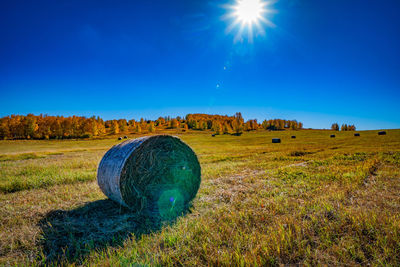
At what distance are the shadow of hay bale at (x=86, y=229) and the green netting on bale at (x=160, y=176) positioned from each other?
488 mm

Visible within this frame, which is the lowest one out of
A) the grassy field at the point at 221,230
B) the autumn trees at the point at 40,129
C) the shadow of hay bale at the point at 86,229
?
the shadow of hay bale at the point at 86,229

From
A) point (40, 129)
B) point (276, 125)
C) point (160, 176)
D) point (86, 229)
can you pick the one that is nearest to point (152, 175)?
point (160, 176)

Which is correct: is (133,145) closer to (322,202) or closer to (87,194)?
(87,194)

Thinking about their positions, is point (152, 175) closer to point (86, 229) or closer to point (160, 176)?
point (160, 176)

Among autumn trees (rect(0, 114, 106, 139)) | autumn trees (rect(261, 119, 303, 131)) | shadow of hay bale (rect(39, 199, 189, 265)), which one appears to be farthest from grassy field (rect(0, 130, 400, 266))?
autumn trees (rect(261, 119, 303, 131))

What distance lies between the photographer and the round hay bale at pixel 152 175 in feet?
16.0

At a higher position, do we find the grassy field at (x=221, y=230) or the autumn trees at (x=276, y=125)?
the autumn trees at (x=276, y=125)

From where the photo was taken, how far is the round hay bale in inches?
192

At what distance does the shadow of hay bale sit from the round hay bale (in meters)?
0.41

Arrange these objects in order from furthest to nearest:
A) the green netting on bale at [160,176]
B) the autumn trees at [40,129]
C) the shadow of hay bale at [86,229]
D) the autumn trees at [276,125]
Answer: the autumn trees at [276,125] → the autumn trees at [40,129] → the green netting on bale at [160,176] → the shadow of hay bale at [86,229]

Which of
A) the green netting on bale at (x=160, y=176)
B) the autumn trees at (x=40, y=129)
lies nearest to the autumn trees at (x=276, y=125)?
the autumn trees at (x=40, y=129)

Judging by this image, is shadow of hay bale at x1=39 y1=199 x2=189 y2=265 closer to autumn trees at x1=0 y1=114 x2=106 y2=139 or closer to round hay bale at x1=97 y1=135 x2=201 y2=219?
round hay bale at x1=97 y1=135 x2=201 y2=219

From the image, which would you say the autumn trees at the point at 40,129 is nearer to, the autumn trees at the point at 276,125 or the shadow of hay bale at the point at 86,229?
the shadow of hay bale at the point at 86,229

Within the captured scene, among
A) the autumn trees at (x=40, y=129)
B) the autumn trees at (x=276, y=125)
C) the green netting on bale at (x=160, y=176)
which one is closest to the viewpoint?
the green netting on bale at (x=160, y=176)
